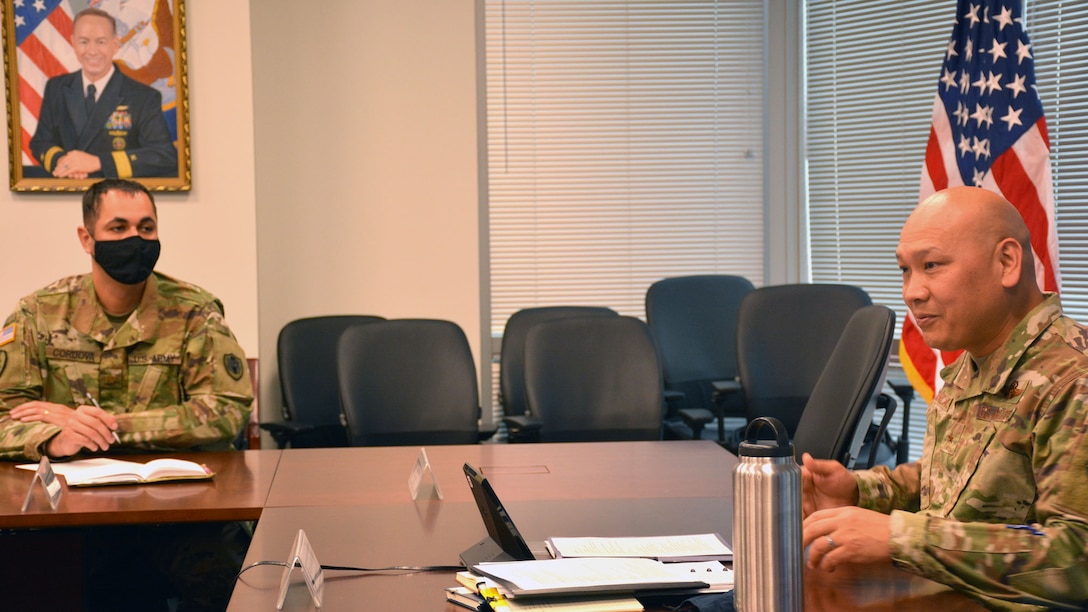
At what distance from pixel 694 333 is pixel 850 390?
2574mm

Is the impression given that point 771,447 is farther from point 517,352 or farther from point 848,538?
point 517,352

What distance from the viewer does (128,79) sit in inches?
172

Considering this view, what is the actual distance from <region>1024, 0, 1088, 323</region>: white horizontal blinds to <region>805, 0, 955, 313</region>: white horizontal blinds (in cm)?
57

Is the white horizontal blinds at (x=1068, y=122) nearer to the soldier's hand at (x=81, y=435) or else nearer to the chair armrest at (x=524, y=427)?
the chair armrest at (x=524, y=427)

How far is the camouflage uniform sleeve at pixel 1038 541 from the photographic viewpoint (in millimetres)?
1519

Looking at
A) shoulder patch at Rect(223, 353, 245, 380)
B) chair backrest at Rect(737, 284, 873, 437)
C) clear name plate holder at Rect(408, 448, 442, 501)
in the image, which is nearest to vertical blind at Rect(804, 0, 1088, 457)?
chair backrest at Rect(737, 284, 873, 437)

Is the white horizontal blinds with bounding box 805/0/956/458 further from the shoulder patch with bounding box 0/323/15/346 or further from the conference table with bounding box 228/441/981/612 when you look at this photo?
the shoulder patch with bounding box 0/323/15/346

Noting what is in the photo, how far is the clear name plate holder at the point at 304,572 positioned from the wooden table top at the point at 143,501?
660mm

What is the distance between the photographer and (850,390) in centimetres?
270

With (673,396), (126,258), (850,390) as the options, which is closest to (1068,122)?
(673,396)

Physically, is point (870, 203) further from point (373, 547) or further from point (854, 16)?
point (373, 547)

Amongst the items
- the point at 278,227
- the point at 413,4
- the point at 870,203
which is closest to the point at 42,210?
the point at 278,227

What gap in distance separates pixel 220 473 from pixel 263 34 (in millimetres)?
3100

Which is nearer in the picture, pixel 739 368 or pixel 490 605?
pixel 490 605
